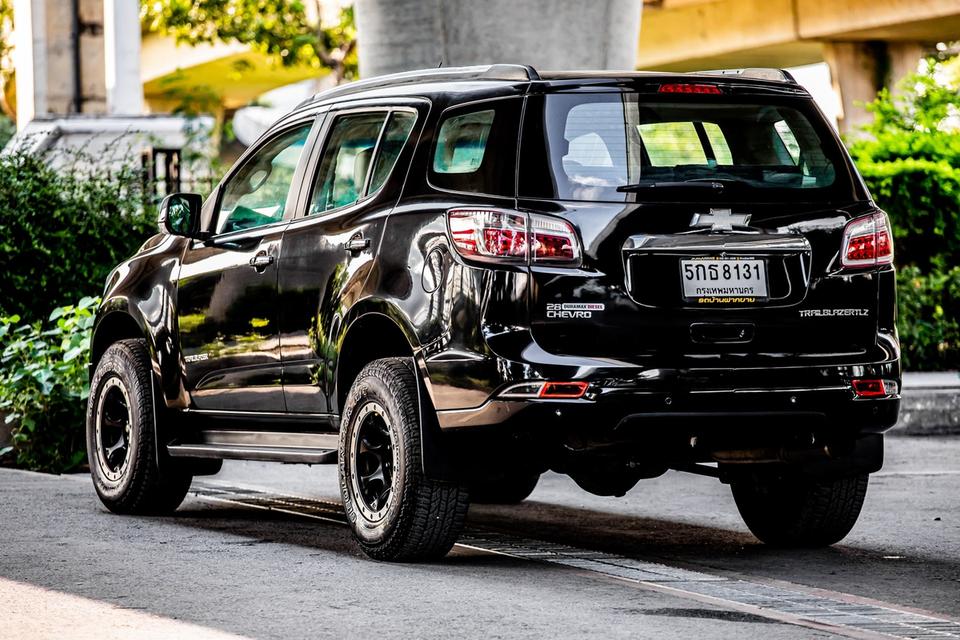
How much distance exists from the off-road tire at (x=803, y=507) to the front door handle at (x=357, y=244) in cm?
187

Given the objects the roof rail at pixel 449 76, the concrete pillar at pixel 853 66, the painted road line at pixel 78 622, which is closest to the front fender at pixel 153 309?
the roof rail at pixel 449 76

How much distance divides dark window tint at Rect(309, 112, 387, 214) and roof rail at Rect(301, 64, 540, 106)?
0.18 m

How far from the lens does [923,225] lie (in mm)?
16938

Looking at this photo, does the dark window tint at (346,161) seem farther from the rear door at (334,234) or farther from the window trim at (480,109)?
the window trim at (480,109)

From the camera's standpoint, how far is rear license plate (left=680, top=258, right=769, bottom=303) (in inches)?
271

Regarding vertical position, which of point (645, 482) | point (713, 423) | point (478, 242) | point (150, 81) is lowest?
point (645, 482)

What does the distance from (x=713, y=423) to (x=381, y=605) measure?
1.42m

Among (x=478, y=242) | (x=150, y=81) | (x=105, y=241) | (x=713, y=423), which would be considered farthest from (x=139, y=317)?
(x=150, y=81)

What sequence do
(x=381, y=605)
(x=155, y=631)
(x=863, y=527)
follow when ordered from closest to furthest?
(x=155, y=631) < (x=381, y=605) < (x=863, y=527)

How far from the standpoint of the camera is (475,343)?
683 centimetres

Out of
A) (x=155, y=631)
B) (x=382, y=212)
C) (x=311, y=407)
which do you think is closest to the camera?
(x=155, y=631)

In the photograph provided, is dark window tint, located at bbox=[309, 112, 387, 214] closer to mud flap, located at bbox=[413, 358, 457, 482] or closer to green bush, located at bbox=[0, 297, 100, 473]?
mud flap, located at bbox=[413, 358, 457, 482]

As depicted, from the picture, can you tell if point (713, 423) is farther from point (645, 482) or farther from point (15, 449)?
point (15, 449)

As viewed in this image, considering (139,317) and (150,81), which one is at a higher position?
(150,81)
